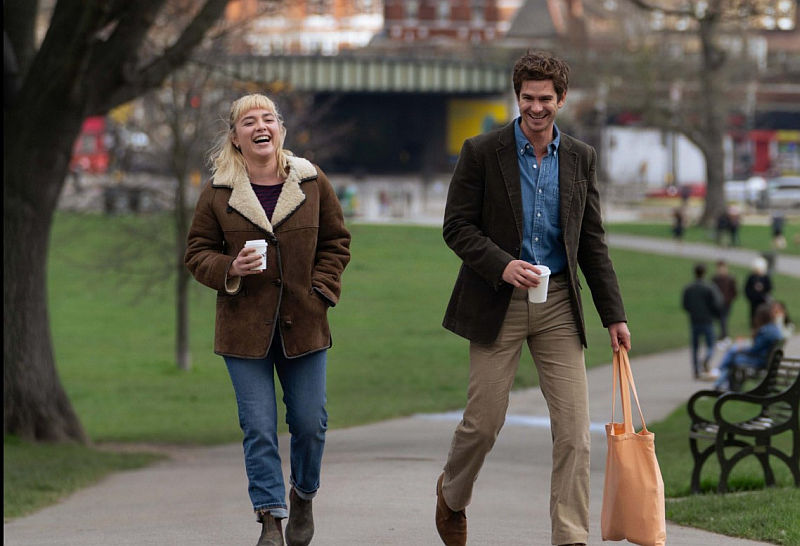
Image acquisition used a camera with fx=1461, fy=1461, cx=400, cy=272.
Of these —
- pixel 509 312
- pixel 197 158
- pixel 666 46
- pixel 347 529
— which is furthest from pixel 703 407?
pixel 666 46

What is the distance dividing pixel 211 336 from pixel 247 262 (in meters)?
25.2

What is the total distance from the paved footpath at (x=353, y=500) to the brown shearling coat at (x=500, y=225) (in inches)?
50.7

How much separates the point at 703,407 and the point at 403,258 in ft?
96.9

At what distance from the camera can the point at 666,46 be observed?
2226 inches

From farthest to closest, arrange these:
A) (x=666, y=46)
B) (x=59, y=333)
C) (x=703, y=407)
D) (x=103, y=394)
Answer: (x=666, y=46)
(x=59, y=333)
(x=103, y=394)
(x=703, y=407)

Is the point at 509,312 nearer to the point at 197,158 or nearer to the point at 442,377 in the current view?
the point at 442,377

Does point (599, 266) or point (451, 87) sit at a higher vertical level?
point (451, 87)

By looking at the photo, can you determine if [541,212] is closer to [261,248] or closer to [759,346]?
[261,248]

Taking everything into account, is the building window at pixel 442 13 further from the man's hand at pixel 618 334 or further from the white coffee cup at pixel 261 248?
the white coffee cup at pixel 261 248

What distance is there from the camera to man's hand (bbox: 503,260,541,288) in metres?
5.28

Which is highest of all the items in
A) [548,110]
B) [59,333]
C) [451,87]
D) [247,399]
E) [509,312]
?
[451,87]

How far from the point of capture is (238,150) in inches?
229

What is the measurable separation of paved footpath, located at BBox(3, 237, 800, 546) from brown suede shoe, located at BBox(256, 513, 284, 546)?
71cm

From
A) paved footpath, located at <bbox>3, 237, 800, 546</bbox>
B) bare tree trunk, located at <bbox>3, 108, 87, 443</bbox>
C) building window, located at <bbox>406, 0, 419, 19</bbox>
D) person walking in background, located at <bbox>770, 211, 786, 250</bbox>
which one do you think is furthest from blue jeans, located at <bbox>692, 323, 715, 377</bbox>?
building window, located at <bbox>406, 0, 419, 19</bbox>
